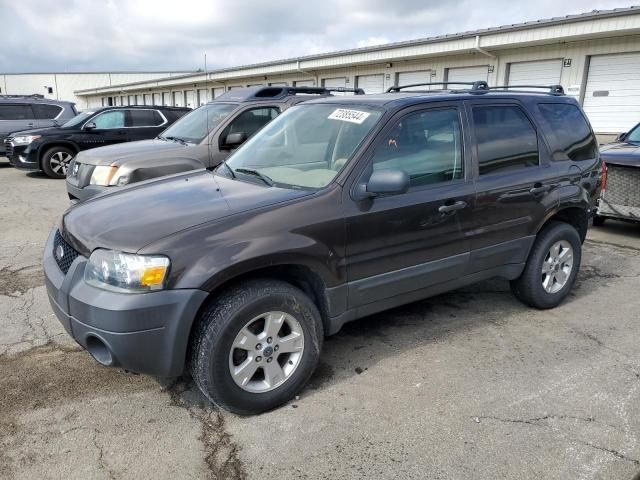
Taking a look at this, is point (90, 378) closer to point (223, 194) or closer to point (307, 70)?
point (223, 194)

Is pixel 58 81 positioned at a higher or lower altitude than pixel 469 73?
higher

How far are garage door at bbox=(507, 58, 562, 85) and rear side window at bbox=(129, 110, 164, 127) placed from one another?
10.3 metres

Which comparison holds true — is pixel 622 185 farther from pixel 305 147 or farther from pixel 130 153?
pixel 130 153

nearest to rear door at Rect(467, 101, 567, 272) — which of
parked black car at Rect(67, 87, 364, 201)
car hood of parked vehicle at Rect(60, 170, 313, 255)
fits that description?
car hood of parked vehicle at Rect(60, 170, 313, 255)

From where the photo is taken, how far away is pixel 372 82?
66.4 ft

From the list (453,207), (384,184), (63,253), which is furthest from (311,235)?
(63,253)

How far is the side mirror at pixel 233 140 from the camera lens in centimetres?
655

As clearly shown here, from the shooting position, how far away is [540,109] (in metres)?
4.28

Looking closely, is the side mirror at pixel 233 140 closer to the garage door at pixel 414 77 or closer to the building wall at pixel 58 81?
the garage door at pixel 414 77

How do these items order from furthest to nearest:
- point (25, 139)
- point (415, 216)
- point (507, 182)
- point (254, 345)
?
1. point (25, 139)
2. point (507, 182)
3. point (415, 216)
4. point (254, 345)

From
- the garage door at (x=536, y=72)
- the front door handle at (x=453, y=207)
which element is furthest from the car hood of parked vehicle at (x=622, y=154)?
the garage door at (x=536, y=72)

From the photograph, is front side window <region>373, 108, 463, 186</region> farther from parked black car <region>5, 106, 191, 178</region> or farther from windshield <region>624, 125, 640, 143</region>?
parked black car <region>5, 106, 191, 178</region>

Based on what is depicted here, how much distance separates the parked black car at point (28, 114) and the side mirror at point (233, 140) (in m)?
10.4

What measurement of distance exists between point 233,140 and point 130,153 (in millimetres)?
1348
